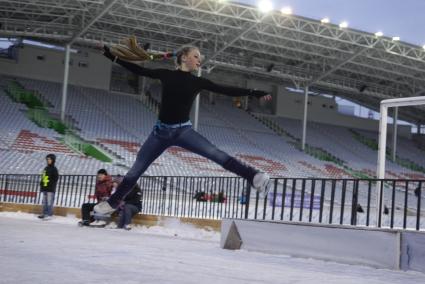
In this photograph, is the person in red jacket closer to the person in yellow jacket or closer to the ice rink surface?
the person in yellow jacket

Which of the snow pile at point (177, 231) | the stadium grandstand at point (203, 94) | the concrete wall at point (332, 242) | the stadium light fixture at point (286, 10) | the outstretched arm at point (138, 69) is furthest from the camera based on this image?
the stadium light fixture at point (286, 10)

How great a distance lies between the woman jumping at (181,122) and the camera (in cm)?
466

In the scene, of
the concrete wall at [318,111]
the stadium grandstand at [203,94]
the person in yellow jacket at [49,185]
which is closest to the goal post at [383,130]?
the person in yellow jacket at [49,185]

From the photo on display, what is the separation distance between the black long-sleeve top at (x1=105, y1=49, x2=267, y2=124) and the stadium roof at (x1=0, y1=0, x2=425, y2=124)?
2232 centimetres

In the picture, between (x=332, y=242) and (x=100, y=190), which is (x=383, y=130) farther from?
(x=100, y=190)

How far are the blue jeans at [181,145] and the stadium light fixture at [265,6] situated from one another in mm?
24787

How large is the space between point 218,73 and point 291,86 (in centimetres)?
615

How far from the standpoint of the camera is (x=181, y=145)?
4699mm

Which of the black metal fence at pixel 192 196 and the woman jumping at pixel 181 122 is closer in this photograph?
the woman jumping at pixel 181 122

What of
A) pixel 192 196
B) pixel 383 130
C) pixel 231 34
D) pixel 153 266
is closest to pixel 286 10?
pixel 231 34

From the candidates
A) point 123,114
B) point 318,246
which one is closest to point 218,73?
point 123,114

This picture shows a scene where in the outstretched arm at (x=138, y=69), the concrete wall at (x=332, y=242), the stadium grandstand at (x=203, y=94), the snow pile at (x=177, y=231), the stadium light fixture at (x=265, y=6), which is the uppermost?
the stadium light fixture at (x=265, y=6)

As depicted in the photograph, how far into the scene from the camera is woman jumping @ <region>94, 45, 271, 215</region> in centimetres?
466

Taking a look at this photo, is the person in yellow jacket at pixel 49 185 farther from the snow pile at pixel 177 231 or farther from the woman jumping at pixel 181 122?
the woman jumping at pixel 181 122
